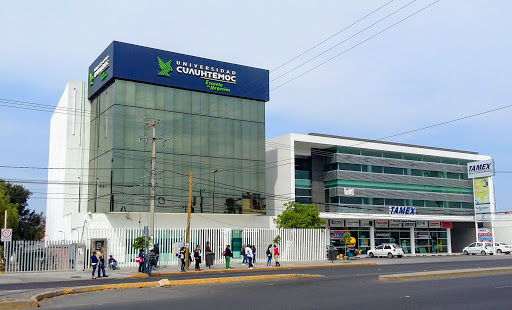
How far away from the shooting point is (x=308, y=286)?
21297mm

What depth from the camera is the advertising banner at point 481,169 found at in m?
65.8

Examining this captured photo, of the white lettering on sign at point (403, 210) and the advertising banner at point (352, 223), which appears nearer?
the advertising banner at point (352, 223)

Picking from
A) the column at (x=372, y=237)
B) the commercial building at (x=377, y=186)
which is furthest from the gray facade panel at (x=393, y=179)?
the column at (x=372, y=237)

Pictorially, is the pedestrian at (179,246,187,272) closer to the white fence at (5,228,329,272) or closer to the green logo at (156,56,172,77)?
the white fence at (5,228,329,272)

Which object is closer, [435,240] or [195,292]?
[195,292]

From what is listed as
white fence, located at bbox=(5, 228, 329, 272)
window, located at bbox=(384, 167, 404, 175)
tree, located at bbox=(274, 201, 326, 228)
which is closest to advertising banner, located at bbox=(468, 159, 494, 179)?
window, located at bbox=(384, 167, 404, 175)

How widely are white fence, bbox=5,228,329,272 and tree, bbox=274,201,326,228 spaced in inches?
35.1

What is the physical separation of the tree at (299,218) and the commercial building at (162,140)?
9.16 feet

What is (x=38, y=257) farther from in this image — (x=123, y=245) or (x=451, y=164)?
(x=451, y=164)

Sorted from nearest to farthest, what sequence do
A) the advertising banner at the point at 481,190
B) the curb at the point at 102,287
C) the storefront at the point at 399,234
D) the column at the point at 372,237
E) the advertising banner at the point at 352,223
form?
the curb at the point at 102,287
the storefront at the point at 399,234
the advertising banner at the point at 352,223
the column at the point at 372,237
the advertising banner at the point at 481,190

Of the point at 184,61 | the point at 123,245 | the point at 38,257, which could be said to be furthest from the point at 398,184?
the point at 38,257

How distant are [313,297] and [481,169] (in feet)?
187

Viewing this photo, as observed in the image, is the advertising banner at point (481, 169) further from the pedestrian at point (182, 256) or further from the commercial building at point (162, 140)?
the pedestrian at point (182, 256)

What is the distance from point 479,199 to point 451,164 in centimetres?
569
